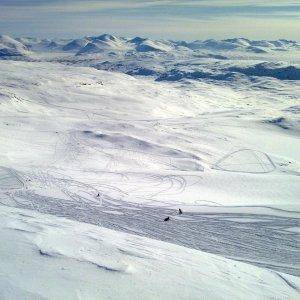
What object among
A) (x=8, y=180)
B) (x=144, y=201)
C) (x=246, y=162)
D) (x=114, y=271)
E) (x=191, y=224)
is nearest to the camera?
(x=114, y=271)

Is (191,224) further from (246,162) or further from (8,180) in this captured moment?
(246,162)

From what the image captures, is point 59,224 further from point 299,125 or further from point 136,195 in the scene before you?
point 299,125

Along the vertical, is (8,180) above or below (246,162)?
above

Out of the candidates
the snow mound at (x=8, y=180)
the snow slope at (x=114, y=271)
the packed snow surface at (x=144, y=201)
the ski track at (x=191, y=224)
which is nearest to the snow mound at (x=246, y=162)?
the packed snow surface at (x=144, y=201)

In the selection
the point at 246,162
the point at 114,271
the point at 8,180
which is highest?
the point at 114,271

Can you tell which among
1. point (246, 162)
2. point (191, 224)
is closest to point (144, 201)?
point (191, 224)

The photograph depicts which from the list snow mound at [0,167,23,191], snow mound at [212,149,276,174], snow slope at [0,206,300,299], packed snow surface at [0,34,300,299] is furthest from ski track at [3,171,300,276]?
snow mound at [212,149,276,174]

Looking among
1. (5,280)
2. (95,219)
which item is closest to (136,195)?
(95,219)

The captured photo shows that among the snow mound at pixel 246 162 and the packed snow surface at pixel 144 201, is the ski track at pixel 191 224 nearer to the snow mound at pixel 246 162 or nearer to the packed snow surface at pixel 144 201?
the packed snow surface at pixel 144 201
